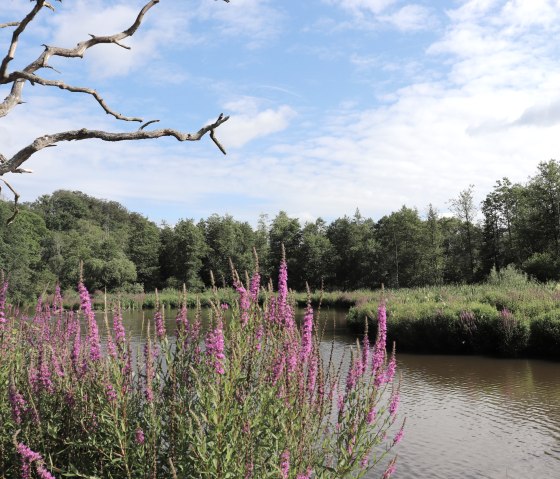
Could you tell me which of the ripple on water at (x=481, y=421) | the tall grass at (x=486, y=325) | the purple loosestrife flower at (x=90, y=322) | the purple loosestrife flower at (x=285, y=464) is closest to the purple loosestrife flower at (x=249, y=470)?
the purple loosestrife flower at (x=285, y=464)

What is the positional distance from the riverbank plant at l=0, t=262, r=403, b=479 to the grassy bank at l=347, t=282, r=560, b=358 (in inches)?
623

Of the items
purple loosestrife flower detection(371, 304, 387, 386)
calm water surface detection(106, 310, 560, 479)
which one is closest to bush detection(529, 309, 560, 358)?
calm water surface detection(106, 310, 560, 479)

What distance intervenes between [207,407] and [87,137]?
210 centimetres

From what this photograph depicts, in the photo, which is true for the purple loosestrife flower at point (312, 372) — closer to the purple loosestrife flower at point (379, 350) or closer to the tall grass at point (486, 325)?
the purple loosestrife flower at point (379, 350)

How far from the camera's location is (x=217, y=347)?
3035 mm

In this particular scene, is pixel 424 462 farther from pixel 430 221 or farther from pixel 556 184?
pixel 430 221

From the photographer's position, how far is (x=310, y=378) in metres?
3.64

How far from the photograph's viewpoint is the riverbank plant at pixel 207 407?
288cm

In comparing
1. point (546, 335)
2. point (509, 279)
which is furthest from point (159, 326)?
point (509, 279)

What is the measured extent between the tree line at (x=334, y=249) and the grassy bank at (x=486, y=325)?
23046 millimetres

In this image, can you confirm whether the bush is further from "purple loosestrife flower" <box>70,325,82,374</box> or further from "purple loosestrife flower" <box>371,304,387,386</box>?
"purple loosestrife flower" <box>70,325,82,374</box>

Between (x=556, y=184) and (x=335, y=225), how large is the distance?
2880cm

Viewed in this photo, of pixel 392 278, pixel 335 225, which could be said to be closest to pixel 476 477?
pixel 392 278

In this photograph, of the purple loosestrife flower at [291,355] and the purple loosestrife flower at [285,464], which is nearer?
the purple loosestrife flower at [285,464]
